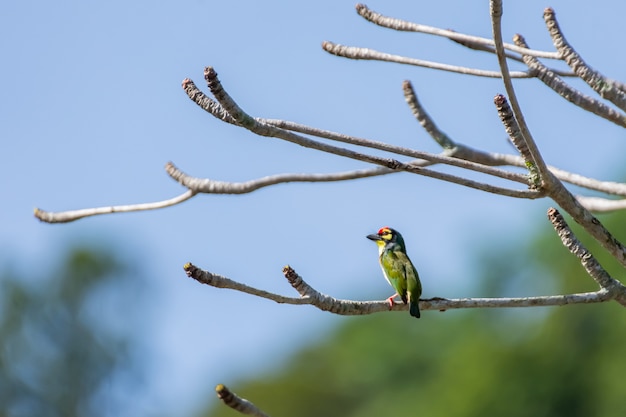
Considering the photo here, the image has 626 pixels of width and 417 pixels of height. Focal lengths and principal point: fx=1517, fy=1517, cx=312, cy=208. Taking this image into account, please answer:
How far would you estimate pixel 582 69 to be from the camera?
23.2 ft

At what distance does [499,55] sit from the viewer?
6.53 metres

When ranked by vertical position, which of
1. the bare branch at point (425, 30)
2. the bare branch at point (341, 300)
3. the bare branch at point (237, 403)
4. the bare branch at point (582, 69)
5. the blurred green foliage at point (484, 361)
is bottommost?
the bare branch at point (237, 403)

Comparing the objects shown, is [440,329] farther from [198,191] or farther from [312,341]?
[198,191]

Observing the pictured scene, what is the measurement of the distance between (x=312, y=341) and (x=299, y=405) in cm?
1567

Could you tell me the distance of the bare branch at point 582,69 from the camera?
6996 millimetres

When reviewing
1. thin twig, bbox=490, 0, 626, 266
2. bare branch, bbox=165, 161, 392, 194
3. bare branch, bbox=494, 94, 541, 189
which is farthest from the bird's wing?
bare branch, bbox=494, 94, 541, 189

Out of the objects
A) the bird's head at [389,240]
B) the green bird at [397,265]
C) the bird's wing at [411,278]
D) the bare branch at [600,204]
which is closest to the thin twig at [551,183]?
the bare branch at [600,204]

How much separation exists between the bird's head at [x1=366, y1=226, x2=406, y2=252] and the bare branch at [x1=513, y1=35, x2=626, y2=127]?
469 centimetres

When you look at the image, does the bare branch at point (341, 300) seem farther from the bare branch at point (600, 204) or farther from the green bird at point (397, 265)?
the green bird at point (397, 265)

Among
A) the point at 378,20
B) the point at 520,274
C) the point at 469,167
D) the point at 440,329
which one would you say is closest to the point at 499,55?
the point at 469,167

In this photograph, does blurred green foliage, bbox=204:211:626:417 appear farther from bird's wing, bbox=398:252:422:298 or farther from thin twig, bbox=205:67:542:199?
thin twig, bbox=205:67:542:199

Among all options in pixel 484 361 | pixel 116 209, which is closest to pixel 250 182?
pixel 116 209

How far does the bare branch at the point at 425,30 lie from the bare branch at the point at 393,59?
5.8 inches

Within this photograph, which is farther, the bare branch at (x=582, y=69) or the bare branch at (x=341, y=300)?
the bare branch at (x=582, y=69)
